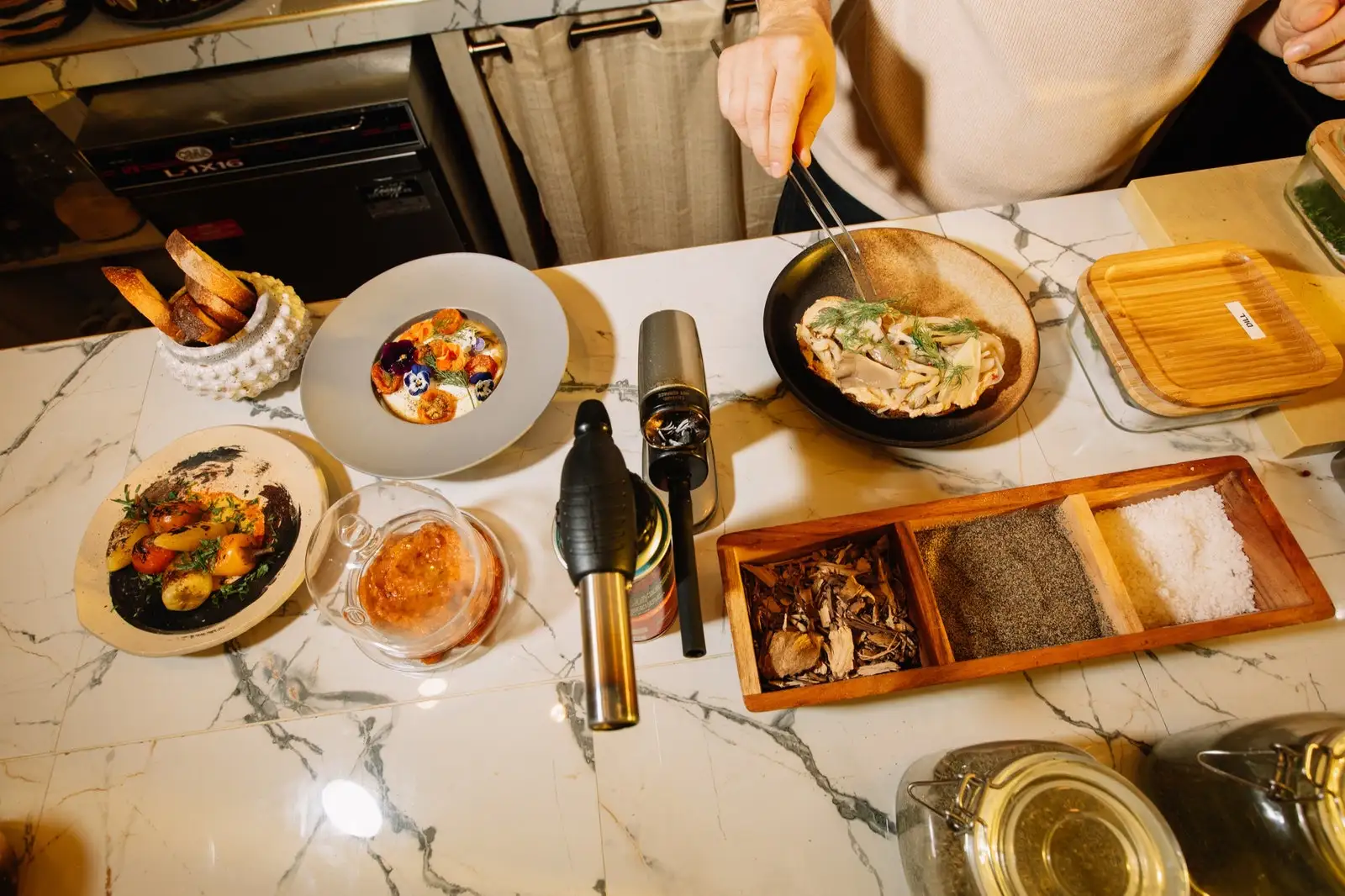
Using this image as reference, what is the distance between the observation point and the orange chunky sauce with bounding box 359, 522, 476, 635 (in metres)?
0.68

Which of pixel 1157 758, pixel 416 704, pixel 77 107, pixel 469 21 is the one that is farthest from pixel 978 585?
pixel 77 107

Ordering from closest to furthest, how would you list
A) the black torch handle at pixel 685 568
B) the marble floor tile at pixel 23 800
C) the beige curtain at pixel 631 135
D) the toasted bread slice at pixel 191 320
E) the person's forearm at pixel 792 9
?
1. the black torch handle at pixel 685 568
2. the marble floor tile at pixel 23 800
3. the toasted bread slice at pixel 191 320
4. the person's forearm at pixel 792 9
5. the beige curtain at pixel 631 135

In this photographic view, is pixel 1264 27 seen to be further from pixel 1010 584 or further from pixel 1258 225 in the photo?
pixel 1010 584

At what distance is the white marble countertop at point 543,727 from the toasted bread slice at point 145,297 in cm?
25

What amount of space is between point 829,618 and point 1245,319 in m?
0.63

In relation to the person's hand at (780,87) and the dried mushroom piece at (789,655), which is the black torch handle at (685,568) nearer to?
the dried mushroom piece at (789,655)

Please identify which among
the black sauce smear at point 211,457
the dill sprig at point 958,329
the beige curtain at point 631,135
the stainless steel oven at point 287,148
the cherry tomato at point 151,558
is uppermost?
the beige curtain at point 631,135

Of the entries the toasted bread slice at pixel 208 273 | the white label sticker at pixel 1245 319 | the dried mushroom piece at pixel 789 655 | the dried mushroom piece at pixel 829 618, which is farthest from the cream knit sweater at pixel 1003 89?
the toasted bread slice at pixel 208 273

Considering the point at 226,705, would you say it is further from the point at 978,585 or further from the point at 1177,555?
the point at 1177,555

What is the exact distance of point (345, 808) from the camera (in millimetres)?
664

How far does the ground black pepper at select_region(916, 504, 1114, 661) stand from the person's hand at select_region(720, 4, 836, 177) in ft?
1.58

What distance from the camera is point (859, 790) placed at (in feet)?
2.11

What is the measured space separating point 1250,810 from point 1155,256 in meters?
0.62

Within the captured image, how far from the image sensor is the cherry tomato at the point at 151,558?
73 cm
